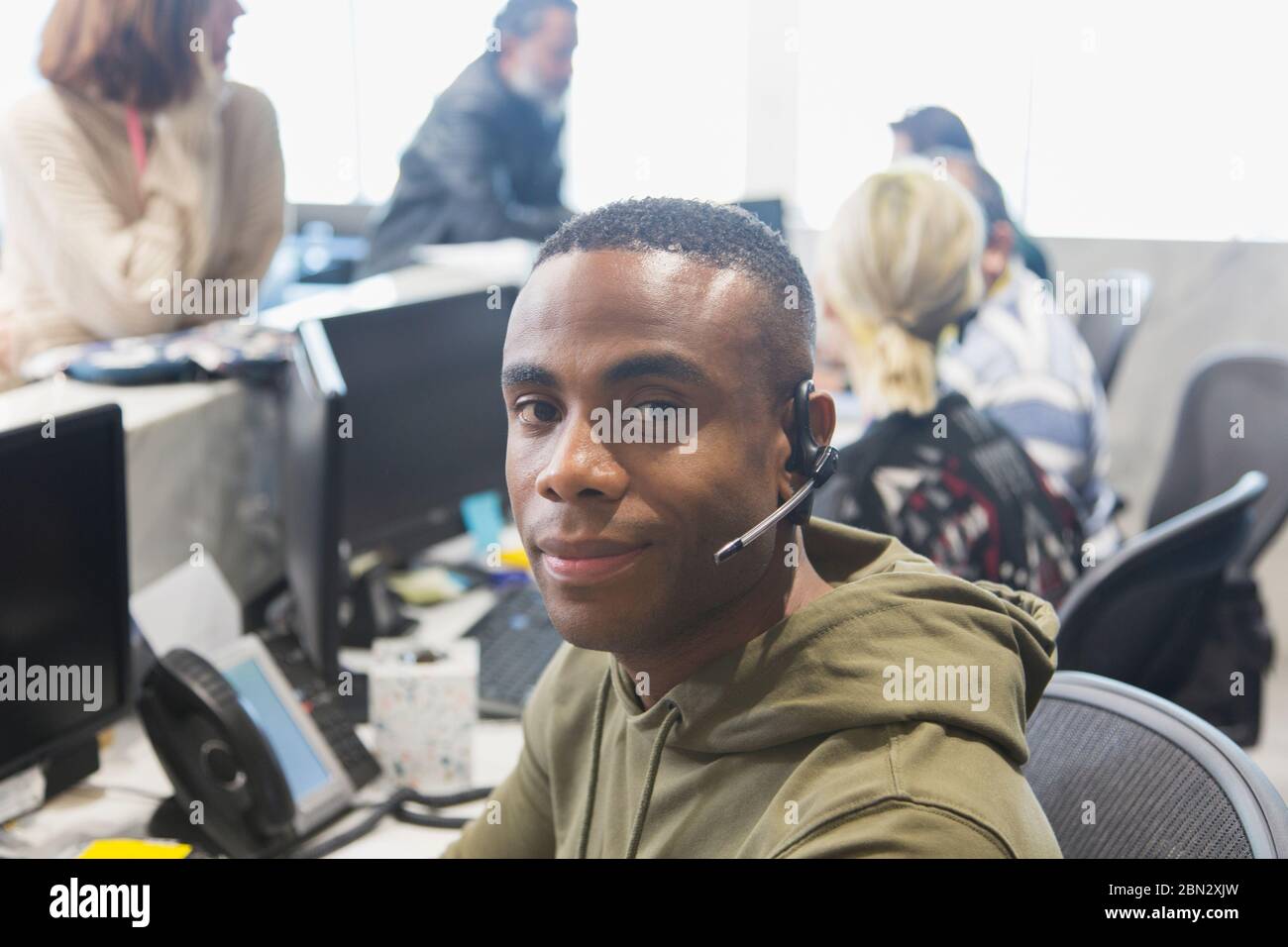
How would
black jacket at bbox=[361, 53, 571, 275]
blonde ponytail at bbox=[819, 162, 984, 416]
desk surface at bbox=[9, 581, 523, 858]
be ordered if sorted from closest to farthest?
desk surface at bbox=[9, 581, 523, 858] < blonde ponytail at bbox=[819, 162, 984, 416] < black jacket at bbox=[361, 53, 571, 275]

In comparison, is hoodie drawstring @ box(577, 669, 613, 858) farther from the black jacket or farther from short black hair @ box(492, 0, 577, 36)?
short black hair @ box(492, 0, 577, 36)

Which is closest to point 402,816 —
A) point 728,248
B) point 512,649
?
point 512,649

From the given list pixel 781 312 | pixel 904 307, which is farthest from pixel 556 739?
pixel 904 307

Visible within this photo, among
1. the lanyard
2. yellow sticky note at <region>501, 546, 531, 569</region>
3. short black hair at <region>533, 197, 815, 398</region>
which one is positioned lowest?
yellow sticky note at <region>501, 546, 531, 569</region>

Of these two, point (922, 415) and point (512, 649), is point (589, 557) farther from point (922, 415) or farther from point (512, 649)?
point (512, 649)

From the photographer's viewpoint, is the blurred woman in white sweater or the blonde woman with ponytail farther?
the blurred woman in white sweater

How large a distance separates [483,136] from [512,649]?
1.64m

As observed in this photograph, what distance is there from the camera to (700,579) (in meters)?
0.82

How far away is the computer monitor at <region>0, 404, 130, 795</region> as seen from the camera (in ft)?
3.98

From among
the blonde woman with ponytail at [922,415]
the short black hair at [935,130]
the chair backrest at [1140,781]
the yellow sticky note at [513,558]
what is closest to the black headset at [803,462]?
the chair backrest at [1140,781]

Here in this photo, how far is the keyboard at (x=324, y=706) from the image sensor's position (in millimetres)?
1444

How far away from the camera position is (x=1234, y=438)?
7.56ft

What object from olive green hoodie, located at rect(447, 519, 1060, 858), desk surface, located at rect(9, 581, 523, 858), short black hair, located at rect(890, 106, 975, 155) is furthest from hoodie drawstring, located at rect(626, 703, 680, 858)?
short black hair, located at rect(890, 106, 975, 155)
